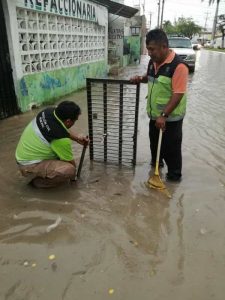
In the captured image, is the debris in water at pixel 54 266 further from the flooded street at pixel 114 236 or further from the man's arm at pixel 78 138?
the man's arm at pixel 78 138

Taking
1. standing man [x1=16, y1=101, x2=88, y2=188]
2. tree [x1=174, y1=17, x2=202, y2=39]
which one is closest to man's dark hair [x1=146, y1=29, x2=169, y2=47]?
standing man [x1=16, y1=101, x2=88, y2=188]

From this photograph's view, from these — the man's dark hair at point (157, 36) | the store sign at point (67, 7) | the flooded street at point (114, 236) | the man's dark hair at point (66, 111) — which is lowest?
the flooded street at point (114, 236)

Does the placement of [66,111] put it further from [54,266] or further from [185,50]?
[185,50]

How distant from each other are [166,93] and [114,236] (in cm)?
178

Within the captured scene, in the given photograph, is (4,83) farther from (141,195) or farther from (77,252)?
(77,252)

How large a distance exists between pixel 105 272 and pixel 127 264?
216 mm

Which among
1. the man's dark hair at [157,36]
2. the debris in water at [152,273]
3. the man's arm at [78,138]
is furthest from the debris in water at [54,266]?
the man's dark hair at [157,36]

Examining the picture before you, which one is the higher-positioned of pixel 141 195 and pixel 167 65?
pixel 167 65

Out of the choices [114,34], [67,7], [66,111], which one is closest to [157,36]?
[66,111]

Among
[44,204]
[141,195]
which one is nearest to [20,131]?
[44,204]

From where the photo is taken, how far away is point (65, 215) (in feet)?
11.2

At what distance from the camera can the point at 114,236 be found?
121 inches

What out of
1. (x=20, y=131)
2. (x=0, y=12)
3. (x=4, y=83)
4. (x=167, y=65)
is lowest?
(x=20, y=131)

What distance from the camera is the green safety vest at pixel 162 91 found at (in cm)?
352
